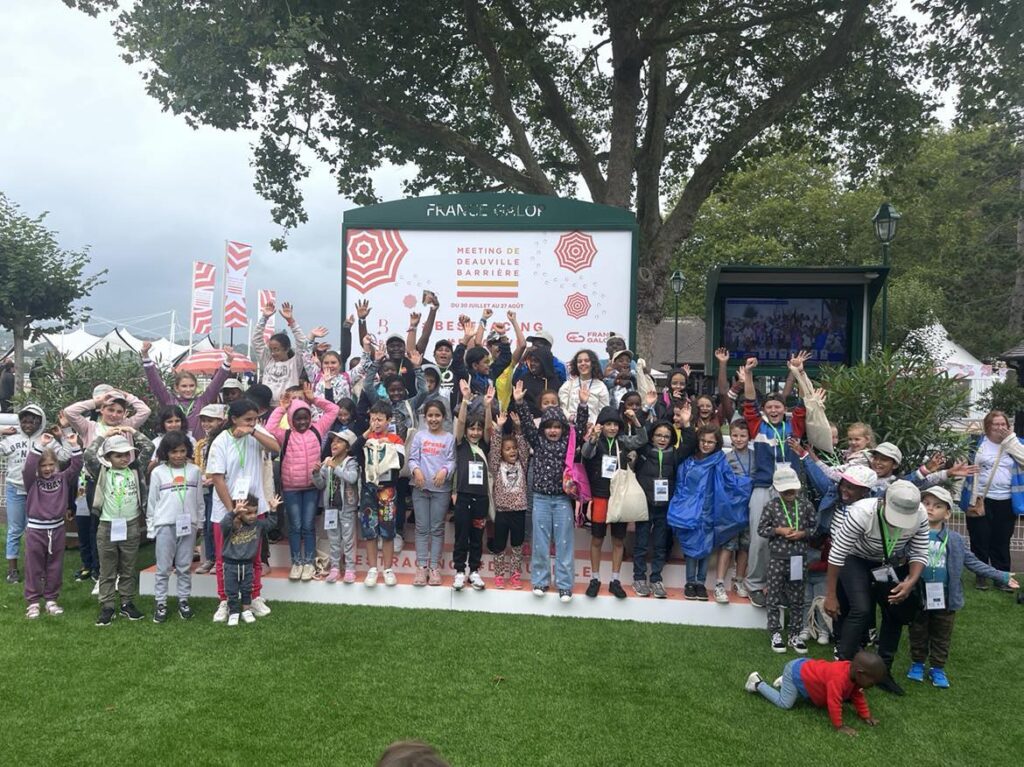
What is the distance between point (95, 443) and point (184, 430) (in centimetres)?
78

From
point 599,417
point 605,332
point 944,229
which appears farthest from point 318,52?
point 944,229

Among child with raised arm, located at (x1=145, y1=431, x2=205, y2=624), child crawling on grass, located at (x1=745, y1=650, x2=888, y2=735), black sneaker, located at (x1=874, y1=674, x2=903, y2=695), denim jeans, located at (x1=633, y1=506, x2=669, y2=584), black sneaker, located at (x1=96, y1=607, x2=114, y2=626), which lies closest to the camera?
child crawling on grass, located at (x1=745, y1=650, x2=888, y2=735)

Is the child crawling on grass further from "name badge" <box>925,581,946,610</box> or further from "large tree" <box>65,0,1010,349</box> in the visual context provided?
"large tree" <box>65,0,1010,349</box>

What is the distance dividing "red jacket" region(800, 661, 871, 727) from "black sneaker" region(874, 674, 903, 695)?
1.50 ft

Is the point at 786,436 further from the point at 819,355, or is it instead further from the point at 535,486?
the point at 819,355

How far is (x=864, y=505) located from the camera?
4.85 meters

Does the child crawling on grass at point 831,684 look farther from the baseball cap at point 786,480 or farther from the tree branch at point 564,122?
the tree branch at point 564,122

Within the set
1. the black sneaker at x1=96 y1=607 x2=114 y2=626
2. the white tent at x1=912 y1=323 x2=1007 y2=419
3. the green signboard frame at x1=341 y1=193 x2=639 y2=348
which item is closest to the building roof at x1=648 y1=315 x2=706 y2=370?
the white tent at x1=912 y1=323 x2=1007 y2=419

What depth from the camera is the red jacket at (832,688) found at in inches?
169

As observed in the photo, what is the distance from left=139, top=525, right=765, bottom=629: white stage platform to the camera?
5961mm

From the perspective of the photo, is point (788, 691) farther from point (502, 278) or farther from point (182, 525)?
point (502, 278)

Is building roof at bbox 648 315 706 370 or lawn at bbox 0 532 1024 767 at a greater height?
building roof at bbox 648 315 706 370

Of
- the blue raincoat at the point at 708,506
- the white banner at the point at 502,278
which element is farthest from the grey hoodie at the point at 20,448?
the blue raincoat at the point at 708,506

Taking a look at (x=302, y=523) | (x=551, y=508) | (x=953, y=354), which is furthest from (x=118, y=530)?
(x=953, y=354)
